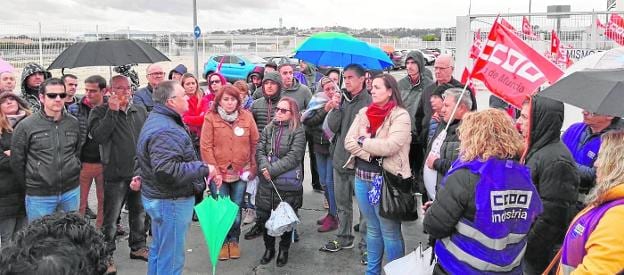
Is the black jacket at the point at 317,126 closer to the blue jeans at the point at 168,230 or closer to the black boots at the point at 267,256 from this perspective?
the black boots at the point at 267,256

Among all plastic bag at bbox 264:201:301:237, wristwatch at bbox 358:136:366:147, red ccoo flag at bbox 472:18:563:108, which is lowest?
plastic bag at bbox 264:201:301:237

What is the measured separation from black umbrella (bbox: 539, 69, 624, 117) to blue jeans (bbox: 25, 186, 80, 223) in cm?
344

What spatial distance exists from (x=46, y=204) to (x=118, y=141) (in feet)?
2.97

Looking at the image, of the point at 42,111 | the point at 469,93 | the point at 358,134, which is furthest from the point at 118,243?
the point at 469,93

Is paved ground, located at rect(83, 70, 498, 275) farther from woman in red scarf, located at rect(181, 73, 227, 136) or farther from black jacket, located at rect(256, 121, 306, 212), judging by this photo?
woman in red scarf, located at rect(181, 73, 227, 136)

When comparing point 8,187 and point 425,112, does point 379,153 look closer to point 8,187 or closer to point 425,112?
point 425,112

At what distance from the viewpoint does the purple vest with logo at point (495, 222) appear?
8.44ft

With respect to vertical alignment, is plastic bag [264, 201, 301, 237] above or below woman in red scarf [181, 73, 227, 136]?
below

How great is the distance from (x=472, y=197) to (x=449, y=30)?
6.51 m

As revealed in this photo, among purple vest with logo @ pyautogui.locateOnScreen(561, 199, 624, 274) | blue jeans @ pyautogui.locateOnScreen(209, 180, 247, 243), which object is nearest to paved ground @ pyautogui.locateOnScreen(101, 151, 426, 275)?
blue jeans @ pyautogui.locateOnScreen(209, 180, 247, 243)

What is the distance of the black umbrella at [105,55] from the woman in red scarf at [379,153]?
2.03m

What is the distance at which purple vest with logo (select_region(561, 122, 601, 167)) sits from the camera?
3.60 meters

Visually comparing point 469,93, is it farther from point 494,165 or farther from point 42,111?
point 42,111

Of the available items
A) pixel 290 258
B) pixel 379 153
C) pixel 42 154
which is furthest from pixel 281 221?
pixel 42 154
